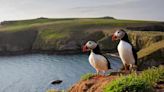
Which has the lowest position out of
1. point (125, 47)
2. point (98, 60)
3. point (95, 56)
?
point (98, 60)

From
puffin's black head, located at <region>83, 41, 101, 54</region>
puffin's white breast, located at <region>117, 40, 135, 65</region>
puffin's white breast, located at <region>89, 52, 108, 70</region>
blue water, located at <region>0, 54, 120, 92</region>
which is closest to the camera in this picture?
puffin's white breast, located at <region>117, 40, 135, 65</region>

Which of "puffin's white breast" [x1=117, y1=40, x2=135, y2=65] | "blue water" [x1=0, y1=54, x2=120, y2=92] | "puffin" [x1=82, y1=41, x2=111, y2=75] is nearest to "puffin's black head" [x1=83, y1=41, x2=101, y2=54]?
"puffin" [x1=82, y1=41, x2=111, y2=75]

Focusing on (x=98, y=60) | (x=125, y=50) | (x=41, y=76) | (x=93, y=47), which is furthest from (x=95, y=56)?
(x=41, y=76)

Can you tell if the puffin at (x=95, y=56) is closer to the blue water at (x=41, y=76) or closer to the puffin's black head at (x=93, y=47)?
the puffin's black head at (x=93, y=47)

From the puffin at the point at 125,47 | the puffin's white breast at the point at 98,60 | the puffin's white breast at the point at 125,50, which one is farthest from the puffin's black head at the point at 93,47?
the puffin's white breast at the point at 125,50

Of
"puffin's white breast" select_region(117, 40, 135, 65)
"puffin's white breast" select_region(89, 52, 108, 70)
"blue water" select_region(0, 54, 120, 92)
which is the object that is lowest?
"blue water" select_region(0, 54, 120, 92)

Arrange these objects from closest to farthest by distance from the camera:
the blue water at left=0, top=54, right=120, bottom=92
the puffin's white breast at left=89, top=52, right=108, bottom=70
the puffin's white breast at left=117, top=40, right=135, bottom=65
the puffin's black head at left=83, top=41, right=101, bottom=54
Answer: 1. the puffin's white breast at left=117, top=40, right=135, bottom=65
2. the puffin's black head at left=83, top=41, right=101, bottom=54
3. the puffin's white breast at left=89, top=52, right=108, bottom=70
4. the blue water at left=0, top=54, right=120, bottom=92

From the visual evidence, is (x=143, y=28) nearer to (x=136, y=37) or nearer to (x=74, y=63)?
(x=136, y=37)

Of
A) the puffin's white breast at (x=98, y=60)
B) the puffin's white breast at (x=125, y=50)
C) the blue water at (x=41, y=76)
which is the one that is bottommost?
the blue water at (x=41, y=76)

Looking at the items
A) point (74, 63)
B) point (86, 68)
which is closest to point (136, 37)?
point (74, 63)

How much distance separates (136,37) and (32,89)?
66.1m

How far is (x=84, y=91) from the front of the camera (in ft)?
64.0

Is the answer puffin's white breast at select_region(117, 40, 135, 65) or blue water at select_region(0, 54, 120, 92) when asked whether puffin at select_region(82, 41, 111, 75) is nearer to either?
puffin's white breast at select_region(117, 40, 135, 65)

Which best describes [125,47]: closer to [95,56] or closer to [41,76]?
[95,56]
